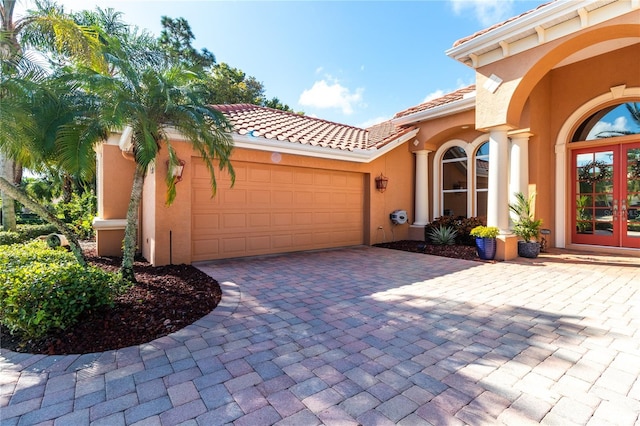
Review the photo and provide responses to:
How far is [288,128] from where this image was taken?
9.67 m

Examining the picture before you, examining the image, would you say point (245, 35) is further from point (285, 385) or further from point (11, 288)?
point (285, 385)

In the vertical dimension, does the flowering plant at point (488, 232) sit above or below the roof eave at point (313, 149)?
below

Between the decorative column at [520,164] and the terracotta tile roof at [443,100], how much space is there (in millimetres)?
2315

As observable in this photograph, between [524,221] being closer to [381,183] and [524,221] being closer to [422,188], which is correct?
[422,188]

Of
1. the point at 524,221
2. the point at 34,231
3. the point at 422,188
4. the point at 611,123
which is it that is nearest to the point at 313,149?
the point at 422,188

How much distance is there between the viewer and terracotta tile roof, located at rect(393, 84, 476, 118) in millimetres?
10364

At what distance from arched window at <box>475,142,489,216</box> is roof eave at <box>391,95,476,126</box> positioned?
1.76 metres

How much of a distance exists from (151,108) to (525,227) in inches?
357

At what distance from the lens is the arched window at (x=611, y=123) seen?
8.20 m

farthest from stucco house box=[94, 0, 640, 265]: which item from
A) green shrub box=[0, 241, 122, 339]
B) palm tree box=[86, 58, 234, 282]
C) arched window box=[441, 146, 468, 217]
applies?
green shrub box=[0, 241, 122, 339]

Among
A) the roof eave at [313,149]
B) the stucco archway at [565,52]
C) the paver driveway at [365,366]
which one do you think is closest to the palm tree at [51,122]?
the paver driveway at [365,366]

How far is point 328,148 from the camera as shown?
28.7ft

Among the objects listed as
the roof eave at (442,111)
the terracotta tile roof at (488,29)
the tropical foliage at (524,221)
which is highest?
the terracotta tile roof at (488,29)

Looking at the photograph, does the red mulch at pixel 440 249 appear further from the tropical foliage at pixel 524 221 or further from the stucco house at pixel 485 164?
the tropical foliage at pixel 524 221
